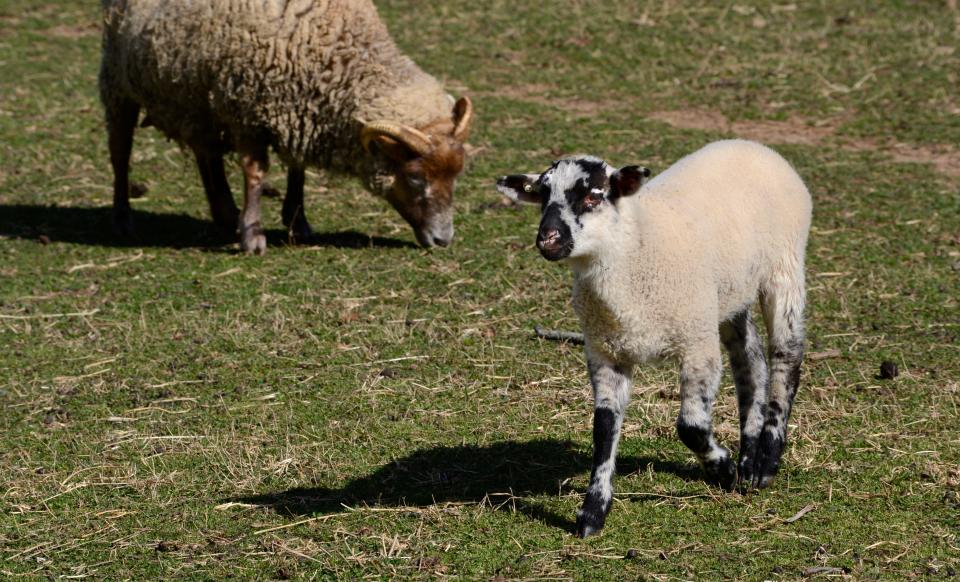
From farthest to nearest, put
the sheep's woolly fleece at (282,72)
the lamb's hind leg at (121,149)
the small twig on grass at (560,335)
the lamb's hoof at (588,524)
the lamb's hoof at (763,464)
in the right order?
1. the lamb's hind leg at (121,149)
2. the sheep's woolly fleece at (282,72)
3. the small twig on grass at (560,335)
4. the lamb's hoof at (763,464)
5. the lamb's hoof at (588,524)

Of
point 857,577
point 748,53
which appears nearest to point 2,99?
point 748,53

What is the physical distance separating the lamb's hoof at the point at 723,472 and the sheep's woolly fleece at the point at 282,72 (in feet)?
17.0

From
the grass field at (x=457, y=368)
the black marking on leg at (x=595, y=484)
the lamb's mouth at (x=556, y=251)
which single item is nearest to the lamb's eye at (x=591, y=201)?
the lamb's mouth at (x=556, y=251)

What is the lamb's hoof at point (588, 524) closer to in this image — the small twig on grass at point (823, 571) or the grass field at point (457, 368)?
the grass field at point (457, 368)

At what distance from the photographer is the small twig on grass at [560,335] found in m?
8.94

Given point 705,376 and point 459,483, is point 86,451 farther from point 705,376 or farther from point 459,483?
point 705,376

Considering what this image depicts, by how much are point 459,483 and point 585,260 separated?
152cm

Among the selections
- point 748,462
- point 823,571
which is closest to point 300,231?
point 748,462

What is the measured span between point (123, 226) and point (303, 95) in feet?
7.89

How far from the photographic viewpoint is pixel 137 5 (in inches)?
444

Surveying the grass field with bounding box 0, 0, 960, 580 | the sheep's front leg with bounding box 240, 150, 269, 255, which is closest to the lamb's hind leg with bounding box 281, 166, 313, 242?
the grass field with bounding box 0, 0, 960, 580

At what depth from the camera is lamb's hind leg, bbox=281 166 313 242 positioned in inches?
459

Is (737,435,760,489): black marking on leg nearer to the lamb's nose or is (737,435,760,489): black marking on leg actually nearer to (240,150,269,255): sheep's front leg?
the lamb's nose

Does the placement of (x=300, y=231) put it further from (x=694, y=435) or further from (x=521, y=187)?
(x=694, y=435)
